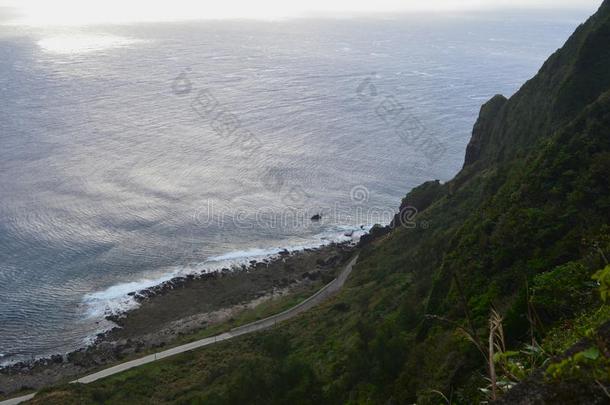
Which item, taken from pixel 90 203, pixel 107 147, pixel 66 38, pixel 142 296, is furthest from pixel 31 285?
pixel 66 38

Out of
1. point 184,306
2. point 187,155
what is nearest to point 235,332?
point 184,306

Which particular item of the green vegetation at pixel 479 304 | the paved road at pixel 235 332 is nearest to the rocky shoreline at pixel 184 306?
the paved road at pixel 235 332

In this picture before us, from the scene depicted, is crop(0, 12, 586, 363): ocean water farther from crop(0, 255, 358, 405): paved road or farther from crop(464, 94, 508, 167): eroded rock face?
crop(464, 94, 508, 167): eroded rock face

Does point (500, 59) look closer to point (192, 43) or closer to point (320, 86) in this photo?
point (320, 86)

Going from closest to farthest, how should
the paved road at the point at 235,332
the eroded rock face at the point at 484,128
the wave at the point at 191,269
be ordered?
the paved road at the point at 235,332 → the eroded rock face at the point at 484,128 → the wave at the point at 191,269

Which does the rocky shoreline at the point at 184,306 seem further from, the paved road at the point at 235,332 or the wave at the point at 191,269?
the paved road at the point at 235,332
